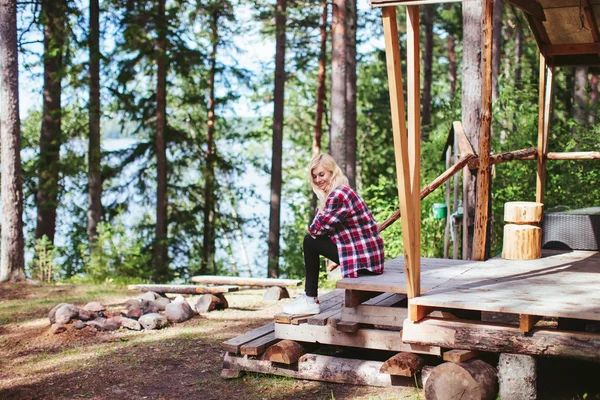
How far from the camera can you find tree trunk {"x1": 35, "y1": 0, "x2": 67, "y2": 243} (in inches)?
606

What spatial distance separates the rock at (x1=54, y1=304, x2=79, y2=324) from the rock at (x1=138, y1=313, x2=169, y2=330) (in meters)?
0.78

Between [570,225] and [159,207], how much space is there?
11117 millimetres

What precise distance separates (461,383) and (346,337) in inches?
48.2

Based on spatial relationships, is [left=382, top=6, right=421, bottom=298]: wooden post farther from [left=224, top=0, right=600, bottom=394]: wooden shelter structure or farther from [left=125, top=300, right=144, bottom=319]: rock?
[left=125, top=300, right=144, bottom=319]: rock

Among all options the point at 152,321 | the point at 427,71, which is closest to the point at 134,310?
the point at 152,321

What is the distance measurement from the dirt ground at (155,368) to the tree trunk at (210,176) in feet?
34.8

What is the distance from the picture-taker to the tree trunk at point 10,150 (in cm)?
1124

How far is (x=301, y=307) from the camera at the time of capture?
5.71 m

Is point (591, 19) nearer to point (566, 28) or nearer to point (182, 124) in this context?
point (566, 28)

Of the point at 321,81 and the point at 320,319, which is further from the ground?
the point at 321,81

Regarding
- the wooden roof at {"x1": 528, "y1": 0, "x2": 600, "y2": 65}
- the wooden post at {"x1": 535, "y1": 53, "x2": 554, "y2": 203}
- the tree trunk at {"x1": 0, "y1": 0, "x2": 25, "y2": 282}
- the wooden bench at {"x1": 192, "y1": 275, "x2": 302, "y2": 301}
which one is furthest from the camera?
the tree trunk at {"x1": 0, "y1": 0, "x2": 25, "y2": 282}

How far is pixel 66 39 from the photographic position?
15.5m

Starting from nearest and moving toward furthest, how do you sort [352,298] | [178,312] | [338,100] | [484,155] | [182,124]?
[352,298] → [484,155] → [178,312] → [338,100] → [182,124]

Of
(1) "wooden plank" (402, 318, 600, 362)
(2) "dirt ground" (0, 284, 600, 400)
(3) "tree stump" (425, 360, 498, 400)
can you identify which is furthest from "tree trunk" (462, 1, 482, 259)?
(3) "tree stump" (425, 360, 498, 400)
